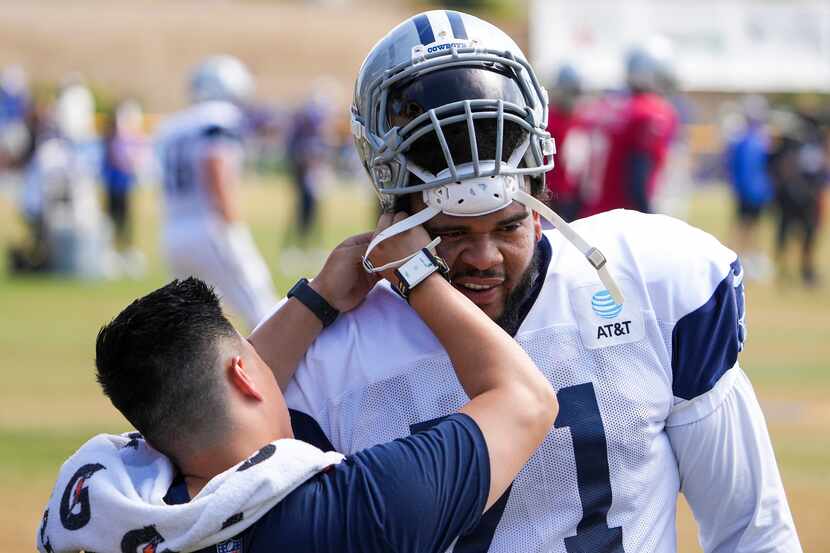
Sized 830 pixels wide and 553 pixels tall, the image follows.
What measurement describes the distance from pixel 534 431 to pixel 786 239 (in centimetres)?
1341

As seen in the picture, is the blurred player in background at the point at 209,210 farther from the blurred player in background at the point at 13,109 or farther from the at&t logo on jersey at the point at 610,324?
the blurred player in background at the point at 13,109

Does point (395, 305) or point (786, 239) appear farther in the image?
point (786, 239)

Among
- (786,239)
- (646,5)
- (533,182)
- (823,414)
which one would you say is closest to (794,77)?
(646,5)

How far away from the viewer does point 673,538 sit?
2367mm

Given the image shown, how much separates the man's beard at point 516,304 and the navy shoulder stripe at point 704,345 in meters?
0.28

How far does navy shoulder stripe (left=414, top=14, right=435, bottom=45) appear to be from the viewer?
7.59 ft

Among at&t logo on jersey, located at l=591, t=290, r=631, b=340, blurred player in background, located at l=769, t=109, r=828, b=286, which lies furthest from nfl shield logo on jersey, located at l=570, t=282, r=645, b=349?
blurred player in background, located at l=769, t=109, r=828, b=286

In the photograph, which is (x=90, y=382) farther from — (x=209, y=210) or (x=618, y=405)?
(x=618, y=405)

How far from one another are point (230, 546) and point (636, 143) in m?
6.81

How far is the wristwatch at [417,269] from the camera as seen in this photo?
216 cm

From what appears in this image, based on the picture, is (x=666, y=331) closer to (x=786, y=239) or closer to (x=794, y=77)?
(x=786, y=239)

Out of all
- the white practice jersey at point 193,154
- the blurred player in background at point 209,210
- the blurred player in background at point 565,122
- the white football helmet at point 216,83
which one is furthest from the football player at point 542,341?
the blurred player in background at point 565,122

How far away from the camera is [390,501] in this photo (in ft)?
6.17

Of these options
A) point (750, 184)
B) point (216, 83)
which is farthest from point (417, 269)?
point (750, 184)
